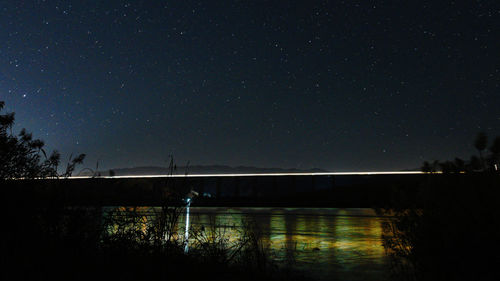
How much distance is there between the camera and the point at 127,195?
4.43m

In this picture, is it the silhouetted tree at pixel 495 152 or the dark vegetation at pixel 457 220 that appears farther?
the silhouetted tree at pixel 495 152

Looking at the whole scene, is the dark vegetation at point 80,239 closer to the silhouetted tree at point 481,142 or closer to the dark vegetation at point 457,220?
the dark vegetation at point 457,220

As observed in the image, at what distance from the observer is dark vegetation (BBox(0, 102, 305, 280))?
3.11 m

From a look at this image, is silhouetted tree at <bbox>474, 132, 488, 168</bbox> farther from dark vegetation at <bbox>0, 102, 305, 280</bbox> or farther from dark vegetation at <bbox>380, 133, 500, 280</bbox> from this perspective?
dark vegetation at <bbox>0, 102, 305, 280</bbox>

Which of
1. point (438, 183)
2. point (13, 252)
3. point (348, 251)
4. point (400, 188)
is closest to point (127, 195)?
point (13, 252)

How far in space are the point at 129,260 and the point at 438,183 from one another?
2.98 m

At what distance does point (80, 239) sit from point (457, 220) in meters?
3.46

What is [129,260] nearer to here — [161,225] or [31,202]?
[161,225]

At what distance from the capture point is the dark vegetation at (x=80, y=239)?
122 inches

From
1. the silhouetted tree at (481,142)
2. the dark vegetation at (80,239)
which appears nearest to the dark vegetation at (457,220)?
the silhouetted tree at (481,142)

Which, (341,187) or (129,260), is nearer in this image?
(129,260)

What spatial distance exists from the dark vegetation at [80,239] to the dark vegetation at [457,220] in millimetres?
1518

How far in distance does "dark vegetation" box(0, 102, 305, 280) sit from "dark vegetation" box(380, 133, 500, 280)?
1.52 metres

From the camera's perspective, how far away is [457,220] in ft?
10.00
